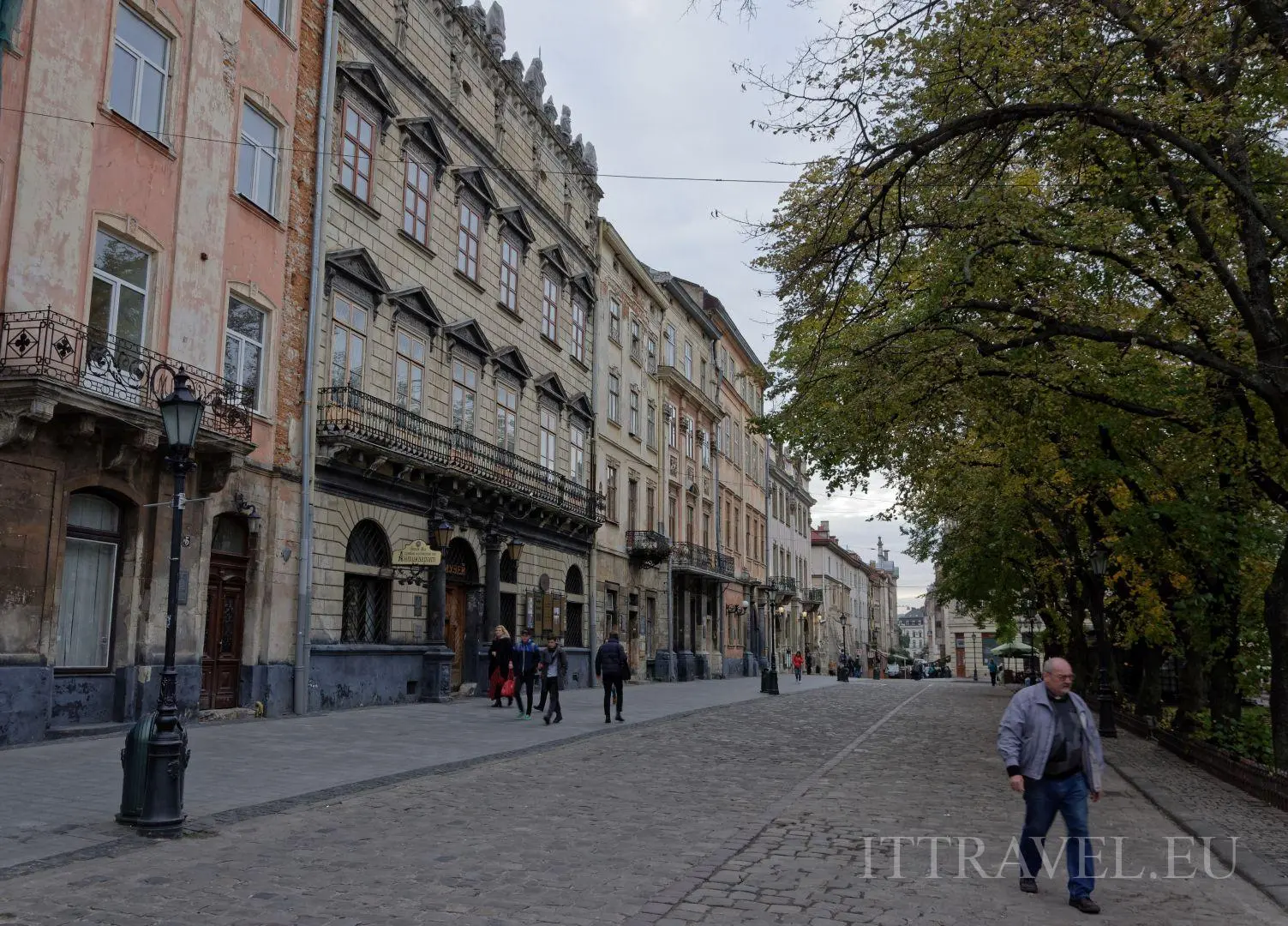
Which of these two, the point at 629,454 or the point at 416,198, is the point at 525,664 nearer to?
the point at 416,198

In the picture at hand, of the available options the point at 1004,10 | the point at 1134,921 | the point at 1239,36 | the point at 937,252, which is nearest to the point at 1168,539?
the point at 937,252

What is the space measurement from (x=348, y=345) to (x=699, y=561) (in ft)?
82.2

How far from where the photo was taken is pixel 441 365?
79.6 ft

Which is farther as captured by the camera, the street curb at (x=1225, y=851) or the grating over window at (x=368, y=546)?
the grating over window at (x=368, y=546)

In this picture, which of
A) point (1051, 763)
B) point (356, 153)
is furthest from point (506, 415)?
point (1051, 763)

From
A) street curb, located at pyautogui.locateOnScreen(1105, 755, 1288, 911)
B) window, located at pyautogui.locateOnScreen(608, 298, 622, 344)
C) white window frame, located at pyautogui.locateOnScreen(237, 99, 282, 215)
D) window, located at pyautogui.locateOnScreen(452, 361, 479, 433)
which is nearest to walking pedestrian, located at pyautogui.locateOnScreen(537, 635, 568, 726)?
window, located at pyautogui.locateOnScreen(452, 361, 479, 433)

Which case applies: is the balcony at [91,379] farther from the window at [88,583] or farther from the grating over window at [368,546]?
the grating over window at [368,546]

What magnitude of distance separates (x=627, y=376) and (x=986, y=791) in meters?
27.9

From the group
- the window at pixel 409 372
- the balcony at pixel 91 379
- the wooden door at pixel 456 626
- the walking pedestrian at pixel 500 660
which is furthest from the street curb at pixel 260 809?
the window at pixel 409 372

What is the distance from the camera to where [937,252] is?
14.2 m

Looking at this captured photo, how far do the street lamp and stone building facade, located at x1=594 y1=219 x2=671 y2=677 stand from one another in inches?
975

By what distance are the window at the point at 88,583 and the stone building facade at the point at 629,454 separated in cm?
1923

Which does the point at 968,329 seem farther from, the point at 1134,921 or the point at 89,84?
the point at 89,84

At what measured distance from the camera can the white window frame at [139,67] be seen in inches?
603
